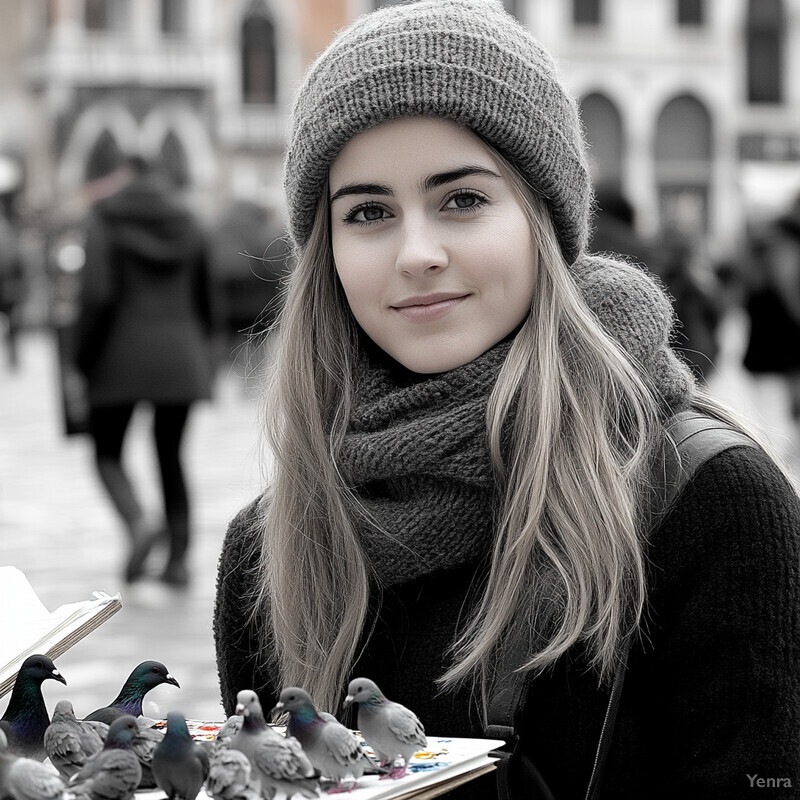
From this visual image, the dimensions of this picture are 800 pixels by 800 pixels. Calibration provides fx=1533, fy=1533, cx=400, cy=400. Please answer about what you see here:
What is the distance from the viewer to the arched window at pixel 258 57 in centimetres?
3891

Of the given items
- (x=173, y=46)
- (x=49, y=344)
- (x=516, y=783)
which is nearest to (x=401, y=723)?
(x=516, y=783)

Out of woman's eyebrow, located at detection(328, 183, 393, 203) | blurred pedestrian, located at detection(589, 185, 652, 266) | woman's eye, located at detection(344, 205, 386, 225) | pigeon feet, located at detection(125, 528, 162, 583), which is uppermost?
woman's eyebrow, located at detection(328, 183, 393, 203)

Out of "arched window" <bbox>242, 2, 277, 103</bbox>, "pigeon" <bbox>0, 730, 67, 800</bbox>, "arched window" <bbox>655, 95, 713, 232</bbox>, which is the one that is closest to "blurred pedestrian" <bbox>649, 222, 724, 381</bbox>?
"pigeon" <bbox>0, 730, 67, 800</bbox>

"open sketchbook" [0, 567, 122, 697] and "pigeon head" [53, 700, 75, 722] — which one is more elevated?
"open sketchbook" [0, 567, 122, 697]

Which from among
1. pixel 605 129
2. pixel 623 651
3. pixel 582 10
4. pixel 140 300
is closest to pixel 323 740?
pixel 623 651

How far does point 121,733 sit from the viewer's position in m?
1.33

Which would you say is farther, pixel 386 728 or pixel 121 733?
pixel 386 728

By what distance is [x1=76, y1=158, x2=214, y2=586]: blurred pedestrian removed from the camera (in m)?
6.86

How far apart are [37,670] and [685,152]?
134 ft

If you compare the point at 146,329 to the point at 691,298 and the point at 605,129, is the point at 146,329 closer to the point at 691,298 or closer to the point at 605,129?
the point at 691,298

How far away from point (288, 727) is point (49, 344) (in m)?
24.7

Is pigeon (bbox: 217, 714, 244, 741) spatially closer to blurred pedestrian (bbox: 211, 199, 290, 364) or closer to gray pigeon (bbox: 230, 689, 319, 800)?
gray pigeon (bbox: 230, 689, 319, 800)

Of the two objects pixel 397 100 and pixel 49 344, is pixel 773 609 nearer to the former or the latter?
pixel 397 100

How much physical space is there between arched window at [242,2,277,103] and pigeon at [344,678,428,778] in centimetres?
3835
